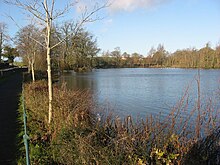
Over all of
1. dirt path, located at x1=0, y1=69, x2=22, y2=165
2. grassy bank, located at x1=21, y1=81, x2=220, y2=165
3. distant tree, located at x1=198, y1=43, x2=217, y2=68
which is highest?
distant tree, located at x1=198, y1=43, x2=217, y2=68

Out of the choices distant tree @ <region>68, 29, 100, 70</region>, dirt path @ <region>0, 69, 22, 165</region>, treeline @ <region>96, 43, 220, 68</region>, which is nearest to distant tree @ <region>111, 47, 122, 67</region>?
treeline @ <region>96, 43, 220, 68</region>

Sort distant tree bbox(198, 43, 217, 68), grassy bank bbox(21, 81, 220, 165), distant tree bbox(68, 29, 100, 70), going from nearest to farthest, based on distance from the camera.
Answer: grassy bank bbox(21, 81, 220, 165) → distant tree bbox(68, 29, 100, 70) → distant tree bbox(198, 43, 217, 68)

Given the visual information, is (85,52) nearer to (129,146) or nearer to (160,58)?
(160,58)

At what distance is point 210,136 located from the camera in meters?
5.39

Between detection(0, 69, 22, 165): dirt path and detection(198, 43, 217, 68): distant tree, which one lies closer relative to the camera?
detection(0, 69, 22, 165): dirt path

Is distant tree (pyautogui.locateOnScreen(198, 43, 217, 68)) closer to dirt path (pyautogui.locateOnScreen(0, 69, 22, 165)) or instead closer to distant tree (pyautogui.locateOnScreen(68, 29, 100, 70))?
distant tree (pyautogui.locateOnScreen(68, 29, 100, 70))

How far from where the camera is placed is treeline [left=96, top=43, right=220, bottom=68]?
71.8 m

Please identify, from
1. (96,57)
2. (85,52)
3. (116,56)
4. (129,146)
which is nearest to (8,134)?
(129,146)

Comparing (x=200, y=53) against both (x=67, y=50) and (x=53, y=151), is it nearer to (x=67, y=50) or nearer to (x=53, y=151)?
(x=67, y=50)

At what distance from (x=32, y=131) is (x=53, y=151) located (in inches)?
92.1

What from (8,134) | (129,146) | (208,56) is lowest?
(8,134)

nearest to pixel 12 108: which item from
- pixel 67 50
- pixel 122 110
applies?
pixel 122 110

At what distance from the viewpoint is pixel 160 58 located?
326ft

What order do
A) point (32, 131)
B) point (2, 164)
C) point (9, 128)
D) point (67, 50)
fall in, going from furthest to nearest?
point (67, 50) < point (9, 128) < point (32, 131) < point (2, 164)
